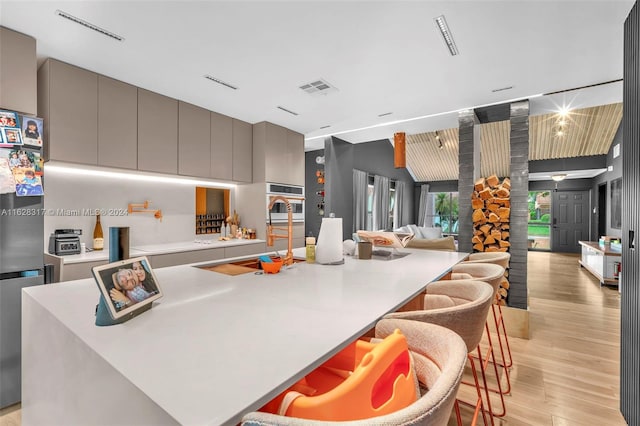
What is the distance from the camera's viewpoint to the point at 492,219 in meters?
3.81

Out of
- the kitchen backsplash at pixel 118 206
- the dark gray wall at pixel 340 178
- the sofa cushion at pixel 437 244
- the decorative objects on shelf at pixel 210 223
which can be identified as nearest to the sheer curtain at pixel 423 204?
the dark gray wall at pixel 340 178

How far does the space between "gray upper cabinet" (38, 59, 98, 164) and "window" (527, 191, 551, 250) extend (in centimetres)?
1207

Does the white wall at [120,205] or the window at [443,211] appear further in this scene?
the window at [443,211]

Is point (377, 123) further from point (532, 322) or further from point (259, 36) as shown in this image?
point (532, 322)

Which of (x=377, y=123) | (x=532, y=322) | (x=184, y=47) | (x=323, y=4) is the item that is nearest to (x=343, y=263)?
(x=323, y=4)

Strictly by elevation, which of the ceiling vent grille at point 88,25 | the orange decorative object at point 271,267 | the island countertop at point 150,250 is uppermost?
the ceiling vent grille at point 88,25

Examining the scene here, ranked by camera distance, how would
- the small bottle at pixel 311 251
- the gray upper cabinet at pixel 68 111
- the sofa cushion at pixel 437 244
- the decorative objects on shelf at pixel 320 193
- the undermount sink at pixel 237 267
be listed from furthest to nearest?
1. the decorative objects on shelf at pixel 320 193
2. the sofa cushion at pixel 437 244
3. the gray upper cabinet at pixel 68 111
4. the small bottle at pixel 311 251
5. the undermount sink at pixel 237 267

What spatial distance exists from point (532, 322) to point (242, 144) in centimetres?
436

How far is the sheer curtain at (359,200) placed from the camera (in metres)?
6.67

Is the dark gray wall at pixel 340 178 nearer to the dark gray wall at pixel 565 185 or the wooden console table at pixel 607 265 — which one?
the wooden console table at pixel 607 265

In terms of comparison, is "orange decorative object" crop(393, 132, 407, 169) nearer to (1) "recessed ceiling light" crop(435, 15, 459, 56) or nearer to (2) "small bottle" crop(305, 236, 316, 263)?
(1) "recessed ceiling light" crop(435, 15, 459, 56)

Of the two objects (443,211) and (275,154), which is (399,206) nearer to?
(443,211)

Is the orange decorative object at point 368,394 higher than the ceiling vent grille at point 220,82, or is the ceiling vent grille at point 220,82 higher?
the ceiling vent grille at point 220,82

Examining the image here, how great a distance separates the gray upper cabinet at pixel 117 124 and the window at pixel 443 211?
34.5 feet
